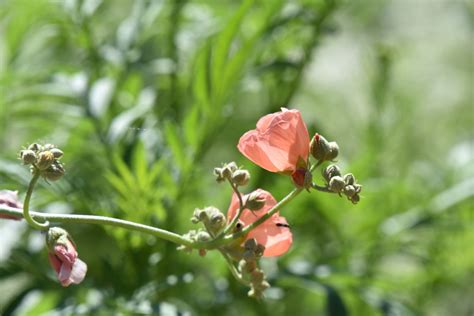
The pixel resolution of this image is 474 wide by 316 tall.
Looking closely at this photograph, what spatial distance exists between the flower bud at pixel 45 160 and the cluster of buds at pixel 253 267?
0.11 metres

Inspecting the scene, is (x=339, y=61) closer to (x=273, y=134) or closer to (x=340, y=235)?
(x=340, y=235)

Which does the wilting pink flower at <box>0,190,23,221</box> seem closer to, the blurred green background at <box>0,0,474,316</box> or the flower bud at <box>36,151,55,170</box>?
the flower bud at <box>36,151,55,170</box>

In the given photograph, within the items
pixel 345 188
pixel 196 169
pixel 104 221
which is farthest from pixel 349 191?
pixel 196 169

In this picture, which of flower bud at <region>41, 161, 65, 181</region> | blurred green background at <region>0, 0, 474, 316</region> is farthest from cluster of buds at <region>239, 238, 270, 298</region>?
blurred green background at <region>0, 0, 474, 316</region>

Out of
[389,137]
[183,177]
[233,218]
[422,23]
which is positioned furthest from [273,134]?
[422,23]

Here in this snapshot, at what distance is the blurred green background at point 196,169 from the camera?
764mm

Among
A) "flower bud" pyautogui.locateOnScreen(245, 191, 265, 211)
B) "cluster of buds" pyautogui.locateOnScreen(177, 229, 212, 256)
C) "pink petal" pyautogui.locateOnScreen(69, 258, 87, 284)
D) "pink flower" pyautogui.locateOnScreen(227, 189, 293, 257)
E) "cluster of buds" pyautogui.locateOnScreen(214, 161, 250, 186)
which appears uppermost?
"cluster of buds" pyautogui.locateOnScreen(214, 161, 250, 186)

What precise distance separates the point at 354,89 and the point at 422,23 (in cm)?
44

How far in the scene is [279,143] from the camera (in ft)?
1.55

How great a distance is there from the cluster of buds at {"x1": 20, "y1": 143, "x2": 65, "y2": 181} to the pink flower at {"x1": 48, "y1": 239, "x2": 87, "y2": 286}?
4cm

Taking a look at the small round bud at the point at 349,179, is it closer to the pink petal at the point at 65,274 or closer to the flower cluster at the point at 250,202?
the flower cluster at the point at 250,202

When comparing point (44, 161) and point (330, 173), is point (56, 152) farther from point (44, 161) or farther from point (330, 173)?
point (330, 173)

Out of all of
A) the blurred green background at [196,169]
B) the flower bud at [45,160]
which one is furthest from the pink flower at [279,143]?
the blurred green background at [196,169]

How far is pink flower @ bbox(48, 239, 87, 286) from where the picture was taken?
43cm
